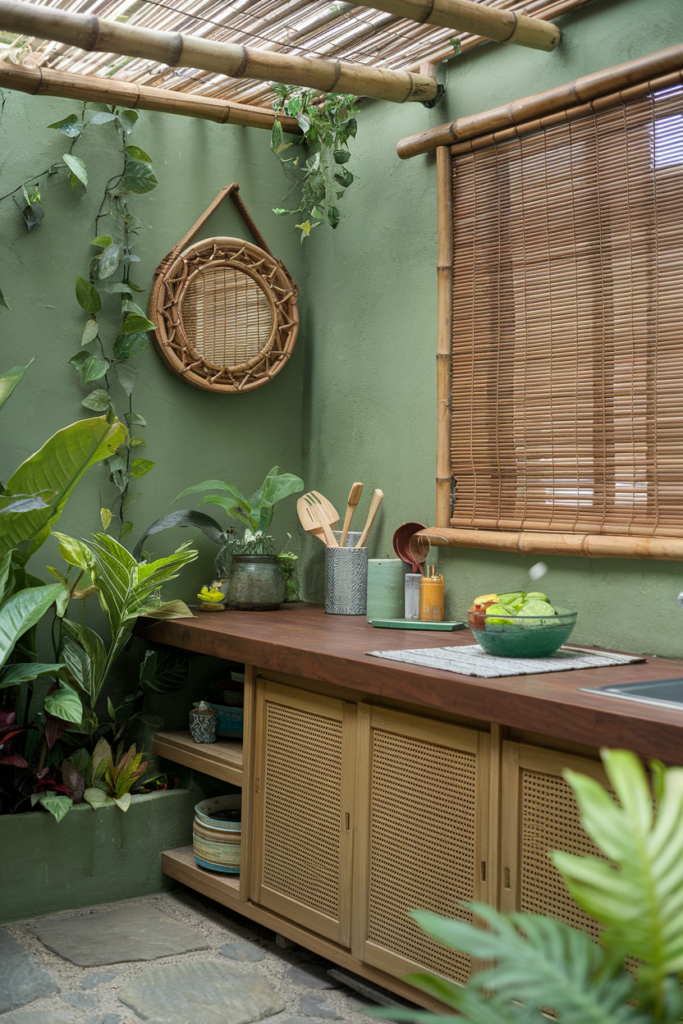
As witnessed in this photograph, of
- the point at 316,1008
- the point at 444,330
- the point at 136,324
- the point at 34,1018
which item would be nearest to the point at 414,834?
the point at 316,1008

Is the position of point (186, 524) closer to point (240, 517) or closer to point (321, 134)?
point (240, 517)

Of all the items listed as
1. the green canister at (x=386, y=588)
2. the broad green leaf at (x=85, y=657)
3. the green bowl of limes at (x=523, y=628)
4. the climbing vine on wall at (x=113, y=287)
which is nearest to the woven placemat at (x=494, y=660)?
the green bowl of limes at (x=523, y=628)

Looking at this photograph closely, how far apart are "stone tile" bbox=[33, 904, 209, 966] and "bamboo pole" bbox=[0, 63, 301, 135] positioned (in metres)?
2.62

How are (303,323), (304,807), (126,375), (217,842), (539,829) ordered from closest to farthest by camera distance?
(539,829), (304,807), (217,842), (126,375), (303,323)

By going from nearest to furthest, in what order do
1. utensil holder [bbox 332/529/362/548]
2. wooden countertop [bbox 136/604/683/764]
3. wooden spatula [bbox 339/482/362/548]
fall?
wooden countertop [bbox 136/604/683/764]
wooden spatula [bbox 339/482/362/548]
utensil holder [bbox 332/529/362/548]

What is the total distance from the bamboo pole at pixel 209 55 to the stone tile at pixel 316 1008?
99.3 inches

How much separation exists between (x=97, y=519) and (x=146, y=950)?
1.44 meters

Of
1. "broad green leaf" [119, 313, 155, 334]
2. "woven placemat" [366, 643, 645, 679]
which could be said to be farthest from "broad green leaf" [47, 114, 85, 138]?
"woven placemat" [366, 643, 645, 679]

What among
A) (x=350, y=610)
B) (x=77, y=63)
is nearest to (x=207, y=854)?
(x=350, y=610)

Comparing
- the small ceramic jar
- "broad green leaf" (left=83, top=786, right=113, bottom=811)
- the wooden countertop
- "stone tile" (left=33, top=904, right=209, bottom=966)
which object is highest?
the wooden countertop

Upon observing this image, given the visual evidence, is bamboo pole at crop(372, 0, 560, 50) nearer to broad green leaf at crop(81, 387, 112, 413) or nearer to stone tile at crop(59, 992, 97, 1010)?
broad green leaf at crop(81, 387, 112, 413)

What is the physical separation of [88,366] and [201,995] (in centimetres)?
200

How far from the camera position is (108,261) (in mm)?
3355

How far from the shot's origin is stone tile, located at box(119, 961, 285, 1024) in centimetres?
236
